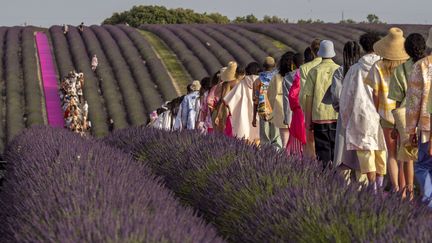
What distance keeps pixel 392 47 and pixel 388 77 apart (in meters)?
0.28

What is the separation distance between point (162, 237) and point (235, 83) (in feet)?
34.8

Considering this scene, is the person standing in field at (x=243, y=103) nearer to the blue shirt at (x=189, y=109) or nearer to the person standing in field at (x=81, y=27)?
the blue shirt at (x=189, y=109)

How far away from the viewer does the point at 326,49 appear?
430 inches

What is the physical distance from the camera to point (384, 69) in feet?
30.7

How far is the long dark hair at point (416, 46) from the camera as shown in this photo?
8445mm

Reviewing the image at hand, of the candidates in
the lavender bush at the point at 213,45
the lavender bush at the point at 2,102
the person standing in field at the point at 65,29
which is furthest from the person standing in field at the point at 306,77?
A: the person standing in field at the point at 65,29

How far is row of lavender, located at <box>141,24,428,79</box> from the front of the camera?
42531 millimetres

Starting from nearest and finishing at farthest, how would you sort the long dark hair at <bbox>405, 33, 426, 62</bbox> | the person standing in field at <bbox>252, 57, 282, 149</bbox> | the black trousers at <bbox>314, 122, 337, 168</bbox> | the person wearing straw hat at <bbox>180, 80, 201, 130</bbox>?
the long dark hair at <bbox>405, 33, 426, 62</bbox>
the black trousers at <bbox>314, 122, 337, 168</bbox>
the person standing in field at <bbox>252, 57, 282, 149</bbox>
the person wearing straw hat at <bbox>180, 80, 201, 130</bbox>

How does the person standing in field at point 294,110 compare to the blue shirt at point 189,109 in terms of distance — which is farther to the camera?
the blue shirt at point 189,109

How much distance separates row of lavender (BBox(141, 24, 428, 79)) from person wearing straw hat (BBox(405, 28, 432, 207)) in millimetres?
29311

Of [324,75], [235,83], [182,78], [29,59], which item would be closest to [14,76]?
[29,59]

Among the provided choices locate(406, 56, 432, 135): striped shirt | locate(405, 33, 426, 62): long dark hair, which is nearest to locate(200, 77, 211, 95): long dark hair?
locate(405, 33, 426, 62): long dark hair

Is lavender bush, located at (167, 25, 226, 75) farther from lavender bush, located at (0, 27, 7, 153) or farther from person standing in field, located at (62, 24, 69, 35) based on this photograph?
lavender bush, located at (0, 27, 7, 153)

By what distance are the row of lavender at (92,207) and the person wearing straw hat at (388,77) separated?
9.12ft
